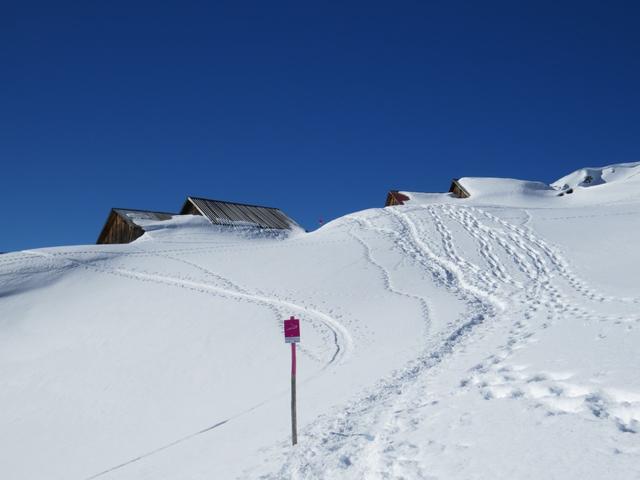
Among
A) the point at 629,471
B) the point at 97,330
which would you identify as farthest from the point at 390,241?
the point at 629,471

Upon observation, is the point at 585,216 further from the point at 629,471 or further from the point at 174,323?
the point at 629,471

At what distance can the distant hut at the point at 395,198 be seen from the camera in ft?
147

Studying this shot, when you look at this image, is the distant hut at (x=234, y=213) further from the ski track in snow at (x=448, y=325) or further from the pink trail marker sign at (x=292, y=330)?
the pink trail marker sign at (x=292, y=330)

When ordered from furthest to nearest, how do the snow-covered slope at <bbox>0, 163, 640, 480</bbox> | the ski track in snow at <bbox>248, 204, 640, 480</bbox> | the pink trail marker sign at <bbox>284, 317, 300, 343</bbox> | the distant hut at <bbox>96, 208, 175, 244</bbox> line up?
1. the distant hut at <bbox>96, 208, 175, 244</bbox>
2. the pink trail marker sign at <bbox>284, 317, 300, 343</bbox>
3. the snow-covered slope at <bbox>0, 163, 640, 480</bbox>
4. the ski track in snow at <bbox>248, 204, 640, 480</bbox>

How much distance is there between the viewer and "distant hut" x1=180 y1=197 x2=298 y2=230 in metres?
39.1

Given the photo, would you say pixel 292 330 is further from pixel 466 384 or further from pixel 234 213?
pixel 234 213

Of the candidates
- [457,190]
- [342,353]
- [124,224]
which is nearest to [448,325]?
[342,353]

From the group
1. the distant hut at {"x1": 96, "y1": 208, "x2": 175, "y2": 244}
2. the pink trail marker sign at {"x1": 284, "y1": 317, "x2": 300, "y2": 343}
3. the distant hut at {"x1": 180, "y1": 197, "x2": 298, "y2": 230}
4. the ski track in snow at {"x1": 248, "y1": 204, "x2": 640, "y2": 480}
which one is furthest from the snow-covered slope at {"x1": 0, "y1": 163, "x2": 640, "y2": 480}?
the distant hut at {"x1": 180, "y1": 197, "x2": 298, "y2": 230}

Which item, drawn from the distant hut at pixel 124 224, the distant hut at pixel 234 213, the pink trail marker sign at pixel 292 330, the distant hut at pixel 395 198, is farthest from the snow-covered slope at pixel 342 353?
the distant hut at pixel 395 198

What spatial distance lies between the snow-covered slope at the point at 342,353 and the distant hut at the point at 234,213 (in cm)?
778

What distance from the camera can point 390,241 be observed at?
90.0ft

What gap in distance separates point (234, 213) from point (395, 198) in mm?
15299

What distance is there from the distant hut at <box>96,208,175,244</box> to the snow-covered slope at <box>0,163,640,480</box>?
14.1ft

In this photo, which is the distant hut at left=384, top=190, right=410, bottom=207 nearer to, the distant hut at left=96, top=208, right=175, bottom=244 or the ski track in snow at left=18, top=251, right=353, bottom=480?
the distant hut at left=96, top=208, right=175, bottom=244
